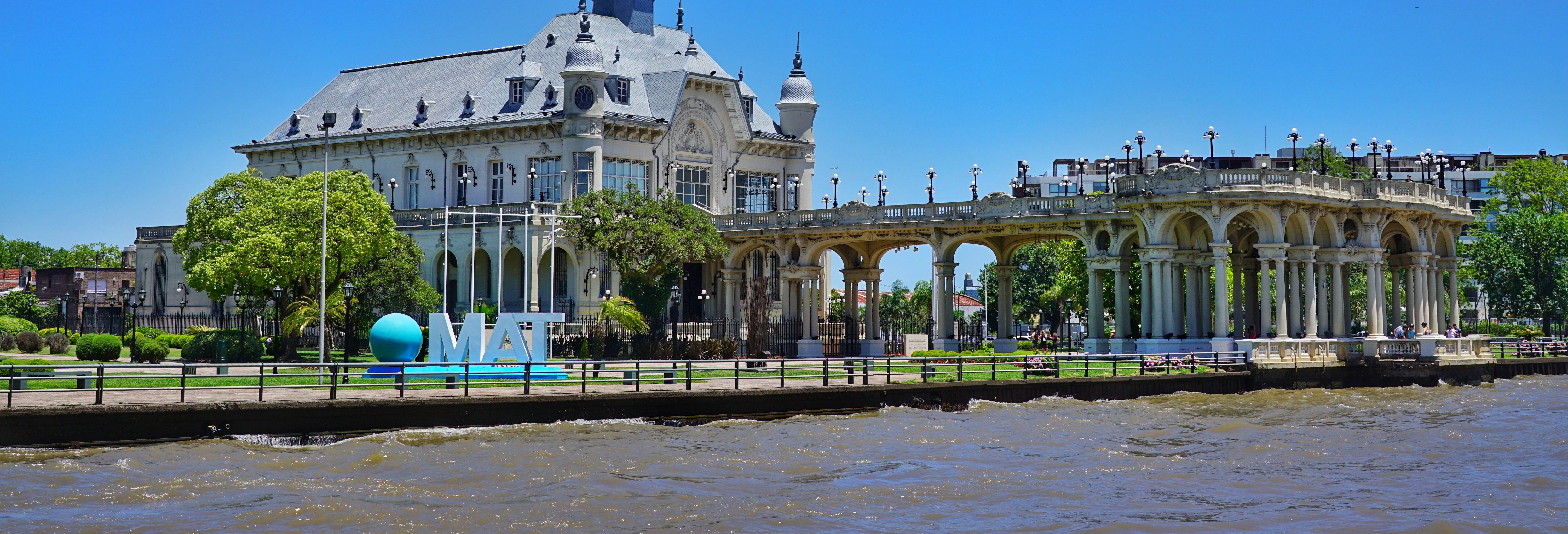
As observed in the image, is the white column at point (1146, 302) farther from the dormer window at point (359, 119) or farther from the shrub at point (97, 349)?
the dormer window at point (359, 119)

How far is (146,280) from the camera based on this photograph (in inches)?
3029

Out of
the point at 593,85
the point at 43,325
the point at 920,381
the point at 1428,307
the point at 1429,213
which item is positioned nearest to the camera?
the point at 920,381

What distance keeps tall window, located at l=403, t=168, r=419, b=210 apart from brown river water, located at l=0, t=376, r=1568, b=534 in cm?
4606

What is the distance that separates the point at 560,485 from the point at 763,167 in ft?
179

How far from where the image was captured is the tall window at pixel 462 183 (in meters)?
72.6

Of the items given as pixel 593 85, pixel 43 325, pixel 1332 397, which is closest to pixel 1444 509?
pixel 1332 397

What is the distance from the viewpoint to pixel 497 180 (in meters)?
72.1

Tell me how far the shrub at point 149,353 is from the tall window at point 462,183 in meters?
19.3

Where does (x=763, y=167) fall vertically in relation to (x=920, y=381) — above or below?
above

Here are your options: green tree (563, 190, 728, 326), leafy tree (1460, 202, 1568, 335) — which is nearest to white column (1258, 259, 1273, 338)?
green tree (563, 190, 728, 326)

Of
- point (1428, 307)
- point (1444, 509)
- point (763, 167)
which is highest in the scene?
point (763, 167)

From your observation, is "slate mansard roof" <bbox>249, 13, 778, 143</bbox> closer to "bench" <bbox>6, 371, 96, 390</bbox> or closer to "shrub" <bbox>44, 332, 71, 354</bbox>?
"shrub" <bbox>44, 332, 71, 354</bbox>

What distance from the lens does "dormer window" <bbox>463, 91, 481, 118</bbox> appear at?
7356 centimetres

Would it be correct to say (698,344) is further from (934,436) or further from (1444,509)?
(1444,509)
